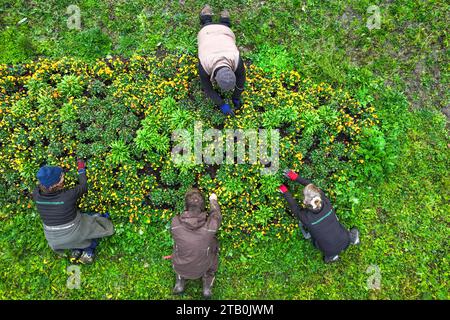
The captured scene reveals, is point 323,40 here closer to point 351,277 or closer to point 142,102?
point 142,102

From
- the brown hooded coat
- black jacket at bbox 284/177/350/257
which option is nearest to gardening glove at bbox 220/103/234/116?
the brown hooded coat

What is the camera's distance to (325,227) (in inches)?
254

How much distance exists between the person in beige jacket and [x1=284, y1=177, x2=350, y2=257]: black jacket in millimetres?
2538

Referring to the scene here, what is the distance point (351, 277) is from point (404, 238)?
4.88 ft

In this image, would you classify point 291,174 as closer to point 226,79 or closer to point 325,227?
point 325,227

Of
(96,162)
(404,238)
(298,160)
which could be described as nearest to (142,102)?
(96,162)

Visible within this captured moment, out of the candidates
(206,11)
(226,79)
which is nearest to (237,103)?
(226,79)

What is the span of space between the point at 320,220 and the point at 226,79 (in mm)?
3233

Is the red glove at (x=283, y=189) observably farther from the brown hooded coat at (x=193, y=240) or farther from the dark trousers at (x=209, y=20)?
the dark trousers at (x=209, y=20)

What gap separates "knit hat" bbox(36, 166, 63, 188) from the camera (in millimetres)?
5864

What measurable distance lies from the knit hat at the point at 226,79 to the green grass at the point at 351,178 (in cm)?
223

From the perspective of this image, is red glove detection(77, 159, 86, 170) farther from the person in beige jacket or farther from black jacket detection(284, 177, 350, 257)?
black jacket detection(284, 177, 350, 257)

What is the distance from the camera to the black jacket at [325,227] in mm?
6426

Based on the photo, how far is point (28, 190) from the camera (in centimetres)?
729
